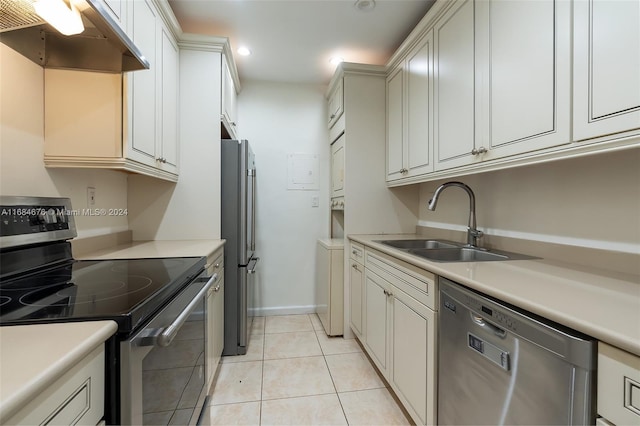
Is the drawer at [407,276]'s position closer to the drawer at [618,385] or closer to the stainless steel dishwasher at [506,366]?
the stainless steel dishwasher at [506,366]

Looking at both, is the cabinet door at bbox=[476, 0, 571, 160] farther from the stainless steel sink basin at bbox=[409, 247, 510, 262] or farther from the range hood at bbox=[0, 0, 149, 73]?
the range hood at bbox=[0, 0, 149, 73]

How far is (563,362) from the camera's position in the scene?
675mm

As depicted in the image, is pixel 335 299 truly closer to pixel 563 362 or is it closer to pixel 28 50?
pixel 563 362

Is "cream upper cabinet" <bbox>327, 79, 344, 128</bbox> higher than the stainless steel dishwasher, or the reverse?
"cream upper cabinet" <bbox>327, 79, 344, 128</bbox>

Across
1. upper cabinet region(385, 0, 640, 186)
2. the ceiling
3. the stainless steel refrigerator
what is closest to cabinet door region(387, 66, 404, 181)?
upper cabinet region(385, 0, 640, 186)

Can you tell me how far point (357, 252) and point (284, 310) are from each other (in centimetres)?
128

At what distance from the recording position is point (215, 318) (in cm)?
183

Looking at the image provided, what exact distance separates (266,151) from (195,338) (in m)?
2.17

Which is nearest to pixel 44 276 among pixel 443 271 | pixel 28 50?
pixel 28 50

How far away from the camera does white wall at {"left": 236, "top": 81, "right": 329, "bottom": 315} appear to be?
302 centimetres

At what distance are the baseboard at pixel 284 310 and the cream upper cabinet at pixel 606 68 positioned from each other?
2741 millimetres

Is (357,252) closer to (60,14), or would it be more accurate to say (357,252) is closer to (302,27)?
(302,27)

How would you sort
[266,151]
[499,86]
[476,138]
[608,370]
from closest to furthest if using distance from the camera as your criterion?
[608,370]
[499,86]
[476,138]
[266,151]

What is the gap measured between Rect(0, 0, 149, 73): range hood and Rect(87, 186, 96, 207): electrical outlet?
61cm
